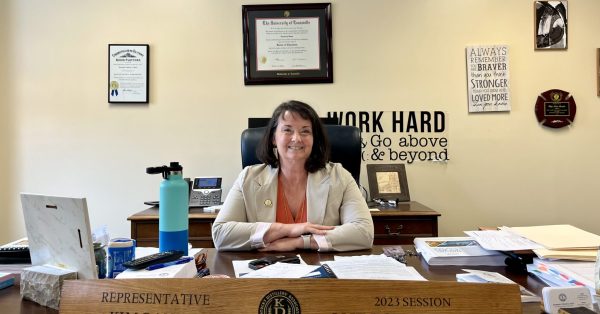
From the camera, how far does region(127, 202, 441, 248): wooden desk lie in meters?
2.06

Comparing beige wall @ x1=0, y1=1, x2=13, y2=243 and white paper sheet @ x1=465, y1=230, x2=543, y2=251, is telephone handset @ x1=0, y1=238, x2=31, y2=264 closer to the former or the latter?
white paper sheet @ x1=465, y1=230, x2=543, y2=251

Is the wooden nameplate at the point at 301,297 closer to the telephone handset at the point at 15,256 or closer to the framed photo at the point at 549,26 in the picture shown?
the telephone handset at the point at 15,256

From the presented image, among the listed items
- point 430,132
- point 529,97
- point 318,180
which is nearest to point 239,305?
point 318,180

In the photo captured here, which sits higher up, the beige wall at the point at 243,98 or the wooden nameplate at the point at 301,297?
the beige wall at the point at 243,98

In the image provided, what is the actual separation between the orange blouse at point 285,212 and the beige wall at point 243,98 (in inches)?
44.2

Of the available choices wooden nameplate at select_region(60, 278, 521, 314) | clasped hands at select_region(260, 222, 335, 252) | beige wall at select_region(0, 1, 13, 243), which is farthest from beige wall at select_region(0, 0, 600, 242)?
wooden nameplate at select_region(60, 278, 521, 314)

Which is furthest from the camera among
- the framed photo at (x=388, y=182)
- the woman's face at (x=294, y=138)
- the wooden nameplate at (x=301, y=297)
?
the framed photo at (x=388, y=182)

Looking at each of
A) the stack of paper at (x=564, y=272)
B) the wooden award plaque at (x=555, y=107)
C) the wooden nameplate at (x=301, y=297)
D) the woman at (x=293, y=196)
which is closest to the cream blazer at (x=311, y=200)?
the woman at (x=293, y=196)

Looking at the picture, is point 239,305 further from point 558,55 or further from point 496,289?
point 558,55

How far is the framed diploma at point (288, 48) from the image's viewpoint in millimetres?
2639

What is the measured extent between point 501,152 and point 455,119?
395 mm

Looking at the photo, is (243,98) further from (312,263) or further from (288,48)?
(312,263)

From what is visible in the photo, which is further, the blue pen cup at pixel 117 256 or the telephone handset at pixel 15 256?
the telephone handset at pixel 15 256

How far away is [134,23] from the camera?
2650 mm
